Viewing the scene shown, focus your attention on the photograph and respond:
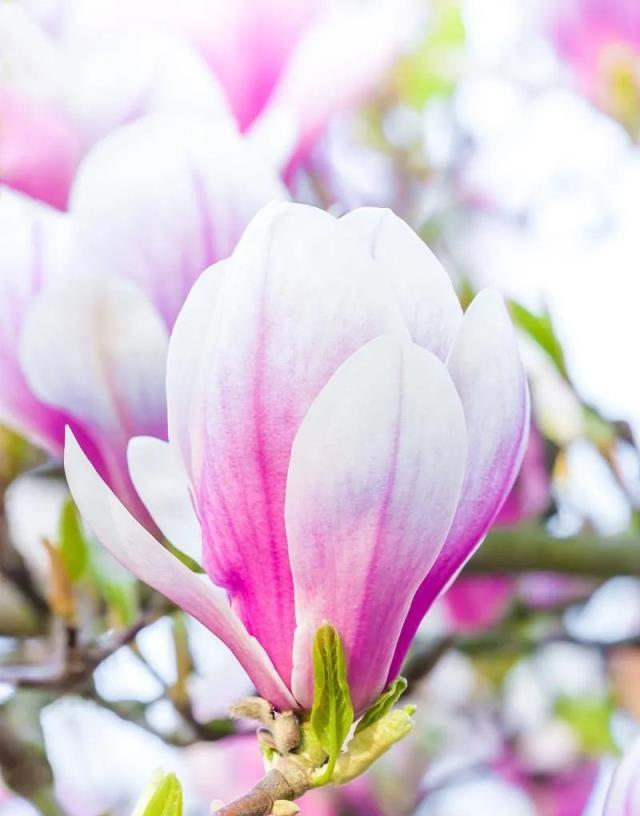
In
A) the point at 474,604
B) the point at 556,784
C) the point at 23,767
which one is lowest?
the point at 556,784

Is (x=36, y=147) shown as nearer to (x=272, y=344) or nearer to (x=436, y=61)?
(x=272, y=344)

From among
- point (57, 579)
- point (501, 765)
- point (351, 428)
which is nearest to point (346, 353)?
point (351, 428)

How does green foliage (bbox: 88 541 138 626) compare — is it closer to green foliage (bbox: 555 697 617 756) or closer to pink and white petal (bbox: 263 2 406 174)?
pink and white petal (bbox: 263 2 406 174)

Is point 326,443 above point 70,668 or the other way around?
above

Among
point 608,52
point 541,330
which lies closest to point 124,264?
point 541,330

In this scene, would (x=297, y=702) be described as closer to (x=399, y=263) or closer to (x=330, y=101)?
(x=399, y=263)

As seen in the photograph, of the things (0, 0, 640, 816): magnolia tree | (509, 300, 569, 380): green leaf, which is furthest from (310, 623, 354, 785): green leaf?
(509, 300, 569, 380): green leaf
